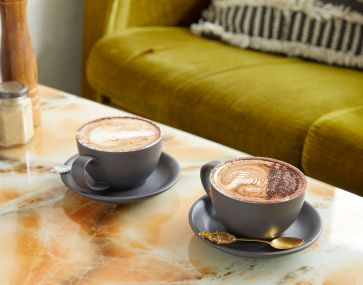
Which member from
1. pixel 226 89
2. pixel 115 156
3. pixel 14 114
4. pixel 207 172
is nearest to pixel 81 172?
pixel 115 156

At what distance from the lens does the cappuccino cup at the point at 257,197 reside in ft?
2.41

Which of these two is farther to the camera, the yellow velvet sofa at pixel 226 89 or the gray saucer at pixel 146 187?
the yellow velvet sofa at pixel 226 89

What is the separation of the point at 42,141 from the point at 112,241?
354mm

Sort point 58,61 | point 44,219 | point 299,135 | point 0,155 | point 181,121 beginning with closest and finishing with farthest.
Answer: point 44,219 → point 0,155 → point 299,135 → point 181,121 → point 58,61

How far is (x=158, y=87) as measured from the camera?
1639 mm

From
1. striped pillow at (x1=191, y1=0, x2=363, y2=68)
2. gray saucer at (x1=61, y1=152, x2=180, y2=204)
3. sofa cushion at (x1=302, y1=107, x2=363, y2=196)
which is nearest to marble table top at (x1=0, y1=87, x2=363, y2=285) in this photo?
gray saucer at (x1=61, y1=152, x2=180, y2=204)

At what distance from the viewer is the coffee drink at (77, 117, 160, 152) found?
87 cm

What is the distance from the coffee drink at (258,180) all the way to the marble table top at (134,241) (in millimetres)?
82

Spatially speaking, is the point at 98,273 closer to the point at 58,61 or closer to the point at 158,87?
the point at 158,87

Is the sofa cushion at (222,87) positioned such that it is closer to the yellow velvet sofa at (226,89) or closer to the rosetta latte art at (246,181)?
the yellow velvet sofa at (226,89)

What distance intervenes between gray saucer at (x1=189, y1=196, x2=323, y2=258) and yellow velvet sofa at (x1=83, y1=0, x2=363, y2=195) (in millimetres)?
486

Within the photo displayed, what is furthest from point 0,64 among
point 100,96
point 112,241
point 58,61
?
point 58,61

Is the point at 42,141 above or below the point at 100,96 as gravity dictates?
above

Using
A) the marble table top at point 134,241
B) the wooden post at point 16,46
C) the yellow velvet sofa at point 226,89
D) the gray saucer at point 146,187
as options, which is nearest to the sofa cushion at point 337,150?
the yellow velvet sofa at point 226,89
